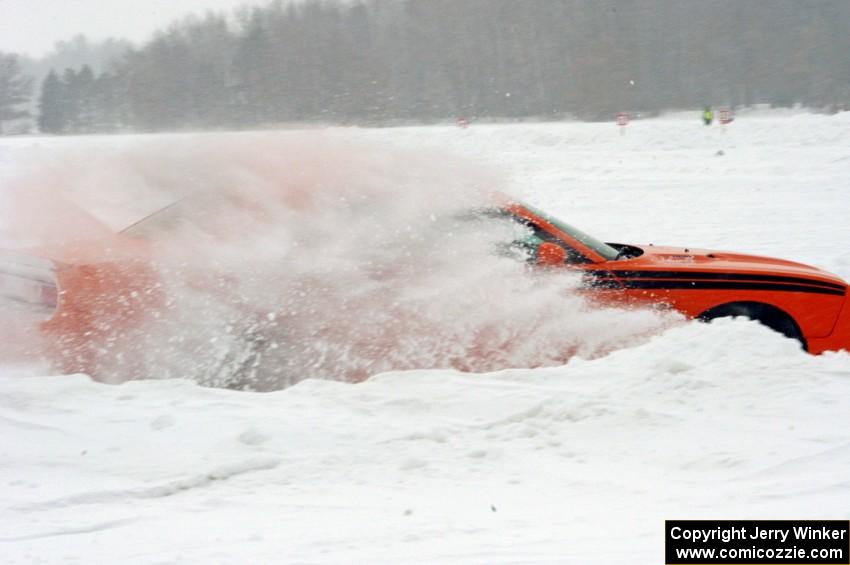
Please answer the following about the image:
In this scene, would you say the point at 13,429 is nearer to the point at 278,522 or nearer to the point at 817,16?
the point at 278,522

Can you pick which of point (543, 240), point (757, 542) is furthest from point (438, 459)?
point (543, 240)

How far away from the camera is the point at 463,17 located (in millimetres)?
54188

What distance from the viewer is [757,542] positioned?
11.2 feet

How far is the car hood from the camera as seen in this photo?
5.90 metres

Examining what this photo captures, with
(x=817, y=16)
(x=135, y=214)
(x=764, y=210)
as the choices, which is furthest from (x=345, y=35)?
(x=817, y=16)

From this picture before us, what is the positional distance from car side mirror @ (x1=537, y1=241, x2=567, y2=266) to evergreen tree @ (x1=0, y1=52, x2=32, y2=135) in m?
16.0

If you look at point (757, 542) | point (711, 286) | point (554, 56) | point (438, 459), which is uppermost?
point (554, 56)

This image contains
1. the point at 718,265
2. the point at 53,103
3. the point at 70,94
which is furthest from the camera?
the point at 53,103

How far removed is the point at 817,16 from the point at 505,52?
1869cm

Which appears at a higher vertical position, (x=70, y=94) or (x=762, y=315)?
(x=70, y=94)

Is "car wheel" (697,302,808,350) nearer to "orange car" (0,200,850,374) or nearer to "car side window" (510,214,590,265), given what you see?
"orange car" (0,200,850,374)

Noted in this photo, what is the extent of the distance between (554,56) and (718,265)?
4997 cm

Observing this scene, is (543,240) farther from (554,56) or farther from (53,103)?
(554,56)

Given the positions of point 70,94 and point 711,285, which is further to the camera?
point 70,94
